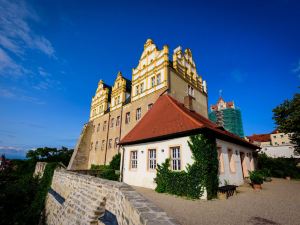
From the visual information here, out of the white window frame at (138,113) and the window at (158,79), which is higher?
the window at (158,79)

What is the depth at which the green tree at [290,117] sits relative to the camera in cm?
1842

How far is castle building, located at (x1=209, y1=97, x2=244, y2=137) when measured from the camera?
277ft

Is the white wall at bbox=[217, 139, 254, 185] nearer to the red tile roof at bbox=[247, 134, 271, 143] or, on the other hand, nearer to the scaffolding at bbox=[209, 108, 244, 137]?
the red tile roof at bbox=[247, 134, 271, 143]

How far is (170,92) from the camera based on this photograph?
696 inches

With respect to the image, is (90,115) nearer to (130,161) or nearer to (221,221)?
(130,161)

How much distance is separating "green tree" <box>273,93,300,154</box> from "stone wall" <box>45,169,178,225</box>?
2093 centimetres

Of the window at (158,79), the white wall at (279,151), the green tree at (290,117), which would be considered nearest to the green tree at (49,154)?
the window at (158,79)

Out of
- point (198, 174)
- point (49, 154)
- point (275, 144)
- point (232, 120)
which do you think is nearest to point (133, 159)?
point (198, 174)

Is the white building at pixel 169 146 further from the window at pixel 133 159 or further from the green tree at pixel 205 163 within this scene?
the green tree at pixel 205 163

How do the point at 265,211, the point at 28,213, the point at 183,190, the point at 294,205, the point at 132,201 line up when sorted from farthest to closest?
the point at 28,213 < the point at 183,190 < the point at 294,205 < the point at 265,211 < the point at 132,201

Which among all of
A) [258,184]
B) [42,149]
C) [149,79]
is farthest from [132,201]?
[42,149]

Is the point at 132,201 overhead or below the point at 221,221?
overhead

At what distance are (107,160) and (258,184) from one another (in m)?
19.2

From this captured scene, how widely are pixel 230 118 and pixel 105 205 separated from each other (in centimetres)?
9020
